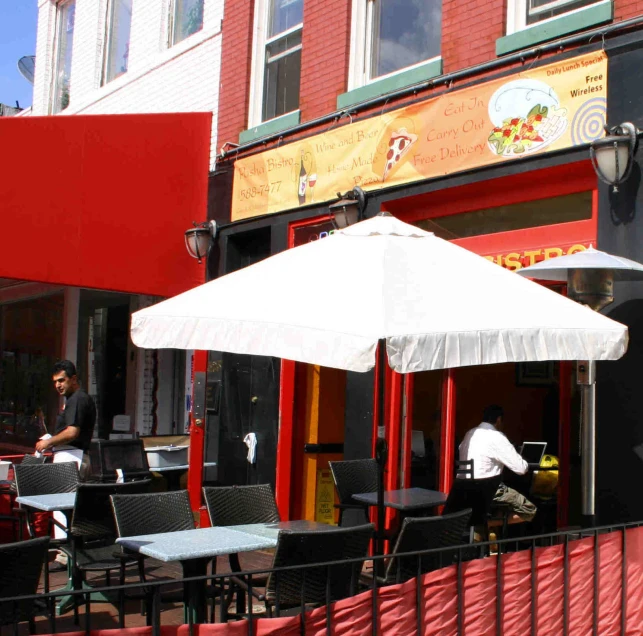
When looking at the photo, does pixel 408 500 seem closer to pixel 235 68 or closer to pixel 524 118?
pixel 524 118

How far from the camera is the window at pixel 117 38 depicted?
12.5 m

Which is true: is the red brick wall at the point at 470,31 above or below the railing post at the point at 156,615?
above

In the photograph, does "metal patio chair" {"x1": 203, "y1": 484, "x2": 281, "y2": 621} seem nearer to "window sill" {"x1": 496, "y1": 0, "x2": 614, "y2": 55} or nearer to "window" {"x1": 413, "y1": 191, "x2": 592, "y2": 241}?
"window" {"x1": 413, "y1": 191, "x2": 592, "y2": 241}

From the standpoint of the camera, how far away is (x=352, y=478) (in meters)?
6.77

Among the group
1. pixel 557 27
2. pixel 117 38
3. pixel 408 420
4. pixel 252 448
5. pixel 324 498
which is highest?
pixel 117 38

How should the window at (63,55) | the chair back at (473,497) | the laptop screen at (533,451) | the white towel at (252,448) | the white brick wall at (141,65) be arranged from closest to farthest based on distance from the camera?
the chair back at (473,497), the laptop screen at (533,451), the white towel at (252,448), the white brick wall at (141,65), the window at (63,55)

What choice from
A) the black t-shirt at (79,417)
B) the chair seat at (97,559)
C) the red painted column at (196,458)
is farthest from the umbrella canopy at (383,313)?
the red painted column at (196,458)

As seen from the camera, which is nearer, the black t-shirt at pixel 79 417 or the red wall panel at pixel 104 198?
the black t-shirt at pixel 79 417

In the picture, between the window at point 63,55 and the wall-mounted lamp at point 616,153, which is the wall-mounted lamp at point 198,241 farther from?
the window at point 63,55

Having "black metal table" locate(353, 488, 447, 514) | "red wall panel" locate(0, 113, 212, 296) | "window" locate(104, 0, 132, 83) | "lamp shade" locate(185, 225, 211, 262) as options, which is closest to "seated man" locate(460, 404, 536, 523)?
"black metal table" locate(353, 488, 447, 514)

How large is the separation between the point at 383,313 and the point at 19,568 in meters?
1.94

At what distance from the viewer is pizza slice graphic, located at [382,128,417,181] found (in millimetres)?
7539

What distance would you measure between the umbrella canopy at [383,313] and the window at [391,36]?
3.62 m

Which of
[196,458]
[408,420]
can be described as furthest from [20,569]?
[196,458]
